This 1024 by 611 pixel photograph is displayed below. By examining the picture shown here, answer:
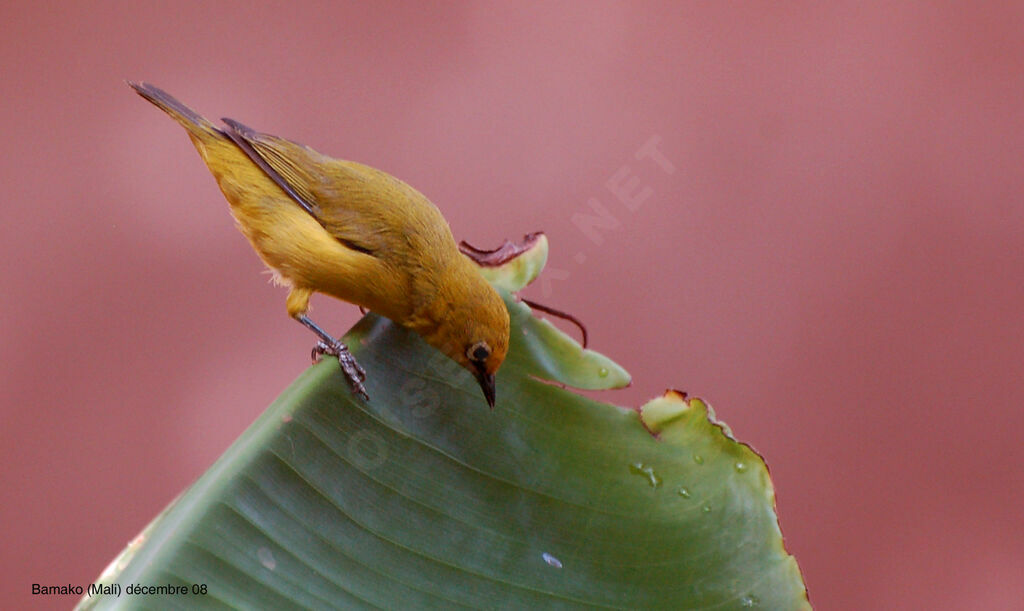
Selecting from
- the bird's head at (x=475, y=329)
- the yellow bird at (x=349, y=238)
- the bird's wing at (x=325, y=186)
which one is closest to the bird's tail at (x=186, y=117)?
the yellow bird at (x=349, y=238)

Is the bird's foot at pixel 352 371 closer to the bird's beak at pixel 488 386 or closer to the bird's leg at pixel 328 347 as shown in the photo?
the bird's leg at pixel 328 347

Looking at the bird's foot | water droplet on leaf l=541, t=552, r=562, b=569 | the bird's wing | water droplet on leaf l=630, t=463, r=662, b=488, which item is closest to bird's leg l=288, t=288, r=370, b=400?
the bird's foot

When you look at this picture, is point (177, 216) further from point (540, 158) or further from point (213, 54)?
point (540, 158)

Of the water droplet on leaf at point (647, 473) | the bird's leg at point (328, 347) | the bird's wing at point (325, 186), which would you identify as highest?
the water droplet on leaf at point (647, 473)

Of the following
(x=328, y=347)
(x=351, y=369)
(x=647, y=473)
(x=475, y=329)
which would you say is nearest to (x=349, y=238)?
(x=328, y=347)

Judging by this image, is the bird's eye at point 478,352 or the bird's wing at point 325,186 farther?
the bird's wing at point 325,186
